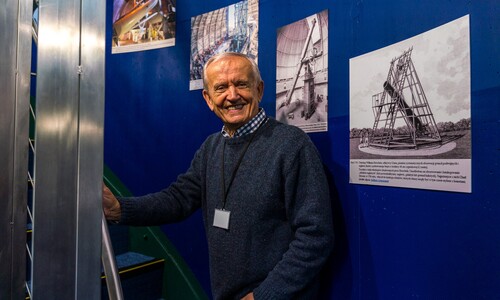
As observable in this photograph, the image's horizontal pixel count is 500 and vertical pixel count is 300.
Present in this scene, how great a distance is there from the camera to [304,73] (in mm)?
1308

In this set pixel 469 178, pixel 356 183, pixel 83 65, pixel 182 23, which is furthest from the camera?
pixel 182 23

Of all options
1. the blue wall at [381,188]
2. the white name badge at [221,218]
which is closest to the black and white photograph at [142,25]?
the blue wall at [381,188]

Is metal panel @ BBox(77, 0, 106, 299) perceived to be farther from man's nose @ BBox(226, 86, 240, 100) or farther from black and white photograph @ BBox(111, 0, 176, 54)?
black and white photograph @ BBox(111, 0, 176, 54)

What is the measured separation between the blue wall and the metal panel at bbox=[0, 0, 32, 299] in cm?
92

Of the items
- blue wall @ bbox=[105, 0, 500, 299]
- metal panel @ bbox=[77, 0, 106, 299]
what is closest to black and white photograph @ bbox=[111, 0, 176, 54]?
blue wall @ bbox=[105, 0, 500, 299]

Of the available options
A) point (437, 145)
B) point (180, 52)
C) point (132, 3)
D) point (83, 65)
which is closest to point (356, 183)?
point (437, 145)

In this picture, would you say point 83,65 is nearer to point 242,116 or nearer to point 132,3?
point 242,116

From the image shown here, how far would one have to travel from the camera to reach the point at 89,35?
1.98 ft

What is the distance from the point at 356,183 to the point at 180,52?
1.19 metres

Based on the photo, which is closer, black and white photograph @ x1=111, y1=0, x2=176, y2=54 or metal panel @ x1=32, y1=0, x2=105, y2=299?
metal panel @ x1=32, y1=0, x2=105, y2=299

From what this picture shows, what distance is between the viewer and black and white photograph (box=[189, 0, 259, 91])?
59.9 inches

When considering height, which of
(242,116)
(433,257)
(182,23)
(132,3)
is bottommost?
(433,257)

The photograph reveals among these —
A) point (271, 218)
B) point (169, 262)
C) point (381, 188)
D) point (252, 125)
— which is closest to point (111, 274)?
point (271, 218)

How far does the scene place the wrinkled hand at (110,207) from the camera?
3.85ft
